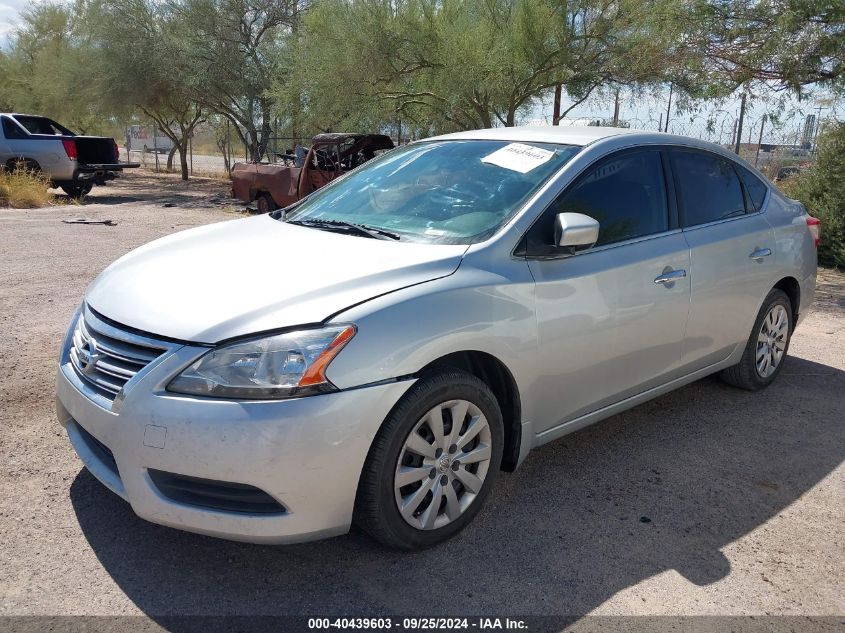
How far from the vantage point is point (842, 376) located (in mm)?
5648

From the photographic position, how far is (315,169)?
13.6m

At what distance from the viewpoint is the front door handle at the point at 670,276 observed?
394 cm

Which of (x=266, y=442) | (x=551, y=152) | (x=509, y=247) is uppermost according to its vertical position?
(x=551, y=152)

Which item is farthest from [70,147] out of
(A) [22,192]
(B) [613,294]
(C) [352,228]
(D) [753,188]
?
(B) [613,294]

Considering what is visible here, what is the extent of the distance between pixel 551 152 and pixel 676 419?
76.3 inches

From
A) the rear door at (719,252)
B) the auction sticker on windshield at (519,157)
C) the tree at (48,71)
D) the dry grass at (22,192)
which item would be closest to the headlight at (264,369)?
the auction sticker on windshield at (519,157)

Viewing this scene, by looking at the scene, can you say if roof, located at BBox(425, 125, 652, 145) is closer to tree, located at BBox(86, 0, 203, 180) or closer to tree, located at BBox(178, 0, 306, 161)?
tree, located at BBox(178, 0, 306, 161)

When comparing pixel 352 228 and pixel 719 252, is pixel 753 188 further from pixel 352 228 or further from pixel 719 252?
pixel 352 228

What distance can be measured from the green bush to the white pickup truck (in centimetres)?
1522

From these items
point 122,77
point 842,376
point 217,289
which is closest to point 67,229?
point 217,289

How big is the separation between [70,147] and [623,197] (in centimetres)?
1650

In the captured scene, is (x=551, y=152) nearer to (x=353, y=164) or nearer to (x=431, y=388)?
(x=431, y=388)

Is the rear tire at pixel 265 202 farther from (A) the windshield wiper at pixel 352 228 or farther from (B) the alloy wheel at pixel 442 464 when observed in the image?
(B) the alloy wheel at pixel 442 464

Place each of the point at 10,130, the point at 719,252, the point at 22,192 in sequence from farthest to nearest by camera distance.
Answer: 1. the point at 10,130
2. the point at 22,192
3. the point at 719,252
